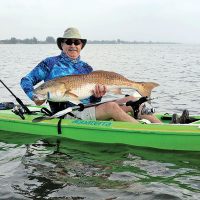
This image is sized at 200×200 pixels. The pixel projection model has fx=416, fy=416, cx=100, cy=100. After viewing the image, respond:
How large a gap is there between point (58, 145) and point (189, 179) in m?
2.73

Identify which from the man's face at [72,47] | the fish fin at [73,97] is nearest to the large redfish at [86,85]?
the fish fin at [73,97]

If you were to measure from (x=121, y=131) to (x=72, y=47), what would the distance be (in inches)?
69.5

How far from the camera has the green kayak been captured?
684 cm

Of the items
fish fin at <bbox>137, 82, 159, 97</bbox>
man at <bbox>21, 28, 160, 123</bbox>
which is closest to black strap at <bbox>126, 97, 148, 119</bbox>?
man at <bbox>21, 28, 160, 123</bbox>

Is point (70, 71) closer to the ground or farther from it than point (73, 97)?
farther from it

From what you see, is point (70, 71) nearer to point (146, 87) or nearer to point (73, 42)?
point (73, 42)

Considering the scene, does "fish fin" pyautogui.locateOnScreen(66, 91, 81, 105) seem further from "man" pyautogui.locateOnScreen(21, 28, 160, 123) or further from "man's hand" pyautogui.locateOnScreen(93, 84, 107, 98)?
"man" pyautogui.locateOnScreen(21, 28, 160, 123)

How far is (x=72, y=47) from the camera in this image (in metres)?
7.53

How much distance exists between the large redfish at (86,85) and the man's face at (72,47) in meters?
1.01

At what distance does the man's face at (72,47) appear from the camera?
7.48 meters

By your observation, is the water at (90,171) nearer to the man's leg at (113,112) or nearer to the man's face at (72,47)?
the man's leg at (113,112)

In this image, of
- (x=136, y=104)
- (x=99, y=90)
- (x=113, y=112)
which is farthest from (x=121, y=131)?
(x=99, y=90)

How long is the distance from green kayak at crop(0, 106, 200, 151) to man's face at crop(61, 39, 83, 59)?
3.96 ft

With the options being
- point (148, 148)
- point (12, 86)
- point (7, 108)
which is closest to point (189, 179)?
point (148, 148)
